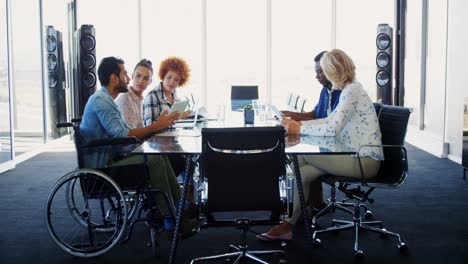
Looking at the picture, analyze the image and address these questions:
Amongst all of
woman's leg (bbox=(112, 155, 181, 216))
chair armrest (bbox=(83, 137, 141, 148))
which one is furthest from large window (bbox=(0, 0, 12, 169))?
chair armrest (bbox=(83, 137, 141, 148))

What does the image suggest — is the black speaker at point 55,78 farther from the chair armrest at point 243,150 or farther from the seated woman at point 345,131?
the chair armrest at point 243,150

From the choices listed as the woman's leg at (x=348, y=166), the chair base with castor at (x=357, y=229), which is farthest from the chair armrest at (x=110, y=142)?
the chair base with castor at (x=357, y=229)

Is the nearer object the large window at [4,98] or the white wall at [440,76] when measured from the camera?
the large window at [4,98]

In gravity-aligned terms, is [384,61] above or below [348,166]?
above

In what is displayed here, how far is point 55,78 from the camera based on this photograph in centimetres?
898

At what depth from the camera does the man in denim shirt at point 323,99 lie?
4.51m

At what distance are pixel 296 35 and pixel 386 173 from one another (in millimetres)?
7445

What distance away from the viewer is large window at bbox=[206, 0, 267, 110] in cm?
1088

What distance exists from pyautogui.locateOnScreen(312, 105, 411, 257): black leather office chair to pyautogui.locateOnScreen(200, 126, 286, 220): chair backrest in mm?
838

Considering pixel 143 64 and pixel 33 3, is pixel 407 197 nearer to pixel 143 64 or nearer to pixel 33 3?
pixel 143 64

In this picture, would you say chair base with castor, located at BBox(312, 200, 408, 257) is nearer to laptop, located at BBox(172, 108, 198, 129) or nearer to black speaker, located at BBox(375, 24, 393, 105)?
laptop, located at BBox(172, 108, 198, 129)

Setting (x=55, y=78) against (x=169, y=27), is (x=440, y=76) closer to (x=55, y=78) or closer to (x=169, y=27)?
(x=169, y=27)

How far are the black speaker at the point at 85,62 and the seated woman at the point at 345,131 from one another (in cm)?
612

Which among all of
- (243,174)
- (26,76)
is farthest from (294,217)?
(26,76)
